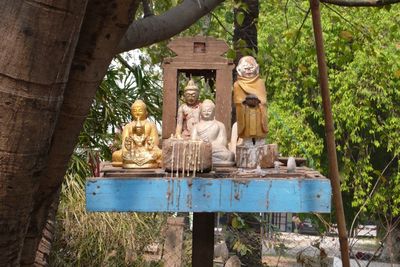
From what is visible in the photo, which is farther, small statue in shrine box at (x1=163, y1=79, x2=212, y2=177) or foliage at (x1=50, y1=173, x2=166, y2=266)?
foliage at (x1=50, y1=173, x2=166, y2=266)

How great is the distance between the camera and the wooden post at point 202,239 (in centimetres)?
346

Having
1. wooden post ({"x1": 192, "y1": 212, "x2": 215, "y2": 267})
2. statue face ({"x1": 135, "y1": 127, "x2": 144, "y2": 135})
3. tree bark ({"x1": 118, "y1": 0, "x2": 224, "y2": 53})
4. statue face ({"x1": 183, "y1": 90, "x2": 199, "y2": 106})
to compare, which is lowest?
wooden post ({"x1": 192, "y1": 212, "x2": 215, "y2": 267})

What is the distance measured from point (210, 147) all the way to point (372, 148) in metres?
12.0

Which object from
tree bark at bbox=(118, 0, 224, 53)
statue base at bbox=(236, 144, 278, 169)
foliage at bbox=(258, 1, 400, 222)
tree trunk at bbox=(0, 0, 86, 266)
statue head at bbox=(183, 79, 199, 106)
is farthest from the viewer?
foliage at bbox=(258, 1, 400, 222)

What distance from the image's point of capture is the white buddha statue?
311cm

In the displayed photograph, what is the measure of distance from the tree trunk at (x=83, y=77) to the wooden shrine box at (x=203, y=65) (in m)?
2.28

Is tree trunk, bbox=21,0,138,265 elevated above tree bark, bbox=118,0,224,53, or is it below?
below

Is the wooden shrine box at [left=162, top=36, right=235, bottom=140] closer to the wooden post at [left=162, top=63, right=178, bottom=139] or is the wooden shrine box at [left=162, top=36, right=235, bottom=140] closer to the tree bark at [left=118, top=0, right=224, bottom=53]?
the wooden post at [left=162, top=63, right=178, bottom=139]

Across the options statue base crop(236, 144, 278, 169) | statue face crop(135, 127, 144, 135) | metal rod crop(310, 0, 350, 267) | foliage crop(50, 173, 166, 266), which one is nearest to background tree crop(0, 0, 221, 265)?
metal rod crop(310, 0, 350, 267)

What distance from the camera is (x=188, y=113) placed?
348cm

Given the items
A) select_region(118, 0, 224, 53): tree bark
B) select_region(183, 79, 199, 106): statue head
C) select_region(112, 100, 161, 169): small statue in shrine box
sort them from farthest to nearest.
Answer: select_region(183, 79, 199, 106): statue head → select_region(112, 100, 161, 169): small statue in shrine box → select_region(118, 0, 224, 53): tree bark

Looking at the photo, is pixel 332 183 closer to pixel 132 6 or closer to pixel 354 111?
pixel 132 6

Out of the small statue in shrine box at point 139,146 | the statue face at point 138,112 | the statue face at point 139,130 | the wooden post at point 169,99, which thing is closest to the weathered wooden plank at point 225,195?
the small statue in shrine box at point 139,146

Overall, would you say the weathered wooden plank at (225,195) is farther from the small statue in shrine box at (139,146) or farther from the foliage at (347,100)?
the foliage at (347,100)
